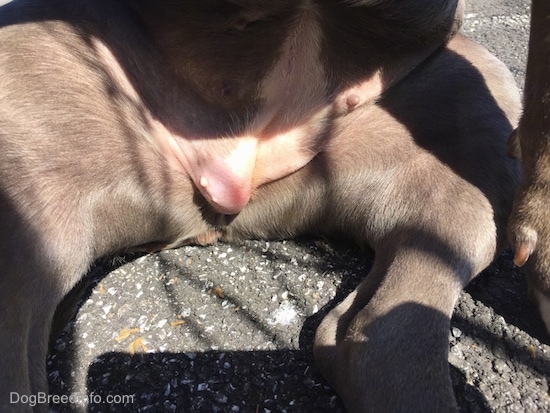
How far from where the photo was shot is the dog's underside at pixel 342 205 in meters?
1.63

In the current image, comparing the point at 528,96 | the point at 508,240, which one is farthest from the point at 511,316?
the point at 528,96

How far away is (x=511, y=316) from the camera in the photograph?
1.92m

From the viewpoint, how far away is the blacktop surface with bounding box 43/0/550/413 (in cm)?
170

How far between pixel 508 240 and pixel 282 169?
0.72 meters

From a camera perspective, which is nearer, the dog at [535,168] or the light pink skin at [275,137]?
the dog at [535,168]

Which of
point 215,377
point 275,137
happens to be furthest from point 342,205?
point 215,377

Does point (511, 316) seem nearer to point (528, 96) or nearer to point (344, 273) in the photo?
point (344, 273)

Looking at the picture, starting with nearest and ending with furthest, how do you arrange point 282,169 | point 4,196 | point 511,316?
point 4,196
point 511,316
point 282,169

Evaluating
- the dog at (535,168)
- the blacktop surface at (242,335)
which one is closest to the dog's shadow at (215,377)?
the blacktop surface at (242,335)

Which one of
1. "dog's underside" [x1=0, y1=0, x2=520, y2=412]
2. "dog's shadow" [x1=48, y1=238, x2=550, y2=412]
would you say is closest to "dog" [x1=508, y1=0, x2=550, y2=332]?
"dog's underside" [x1=0, y1=0, x2=520, y2=412]

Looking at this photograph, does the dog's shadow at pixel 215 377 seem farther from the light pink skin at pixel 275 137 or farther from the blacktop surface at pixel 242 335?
the light pink skin at pixel 275 137

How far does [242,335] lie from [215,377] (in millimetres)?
175

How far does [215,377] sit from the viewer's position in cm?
176

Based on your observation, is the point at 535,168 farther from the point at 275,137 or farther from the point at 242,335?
the point at 242,335
